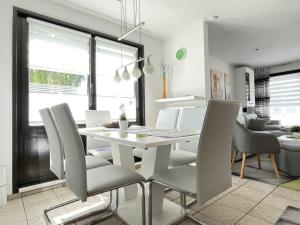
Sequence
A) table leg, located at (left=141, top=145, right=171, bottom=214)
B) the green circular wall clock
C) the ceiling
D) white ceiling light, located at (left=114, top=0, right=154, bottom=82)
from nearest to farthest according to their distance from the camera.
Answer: table leg, located at (left=141, top=145, right=171, bottom=214), white ceiling light, located at (left=114, top=0, right=154, bottom=82), the ceiling, the green circular wall clock

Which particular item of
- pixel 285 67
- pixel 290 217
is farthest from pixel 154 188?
pixel 285 67

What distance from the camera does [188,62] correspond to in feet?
11.2

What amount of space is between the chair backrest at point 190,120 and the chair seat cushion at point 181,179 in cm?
89

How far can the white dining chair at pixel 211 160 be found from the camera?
3.28 ft

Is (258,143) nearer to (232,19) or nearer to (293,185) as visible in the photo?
(293,185)

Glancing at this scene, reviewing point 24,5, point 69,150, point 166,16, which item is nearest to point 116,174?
point 69,150

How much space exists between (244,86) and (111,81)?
175 inches

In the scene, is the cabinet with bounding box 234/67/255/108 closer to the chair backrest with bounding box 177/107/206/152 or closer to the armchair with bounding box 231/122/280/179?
the armchair with bounding box 231/122/280/179

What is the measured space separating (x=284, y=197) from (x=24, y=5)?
3.86 meters

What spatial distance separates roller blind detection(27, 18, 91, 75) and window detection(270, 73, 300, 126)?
6120 mm

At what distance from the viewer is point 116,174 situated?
51.8 inches

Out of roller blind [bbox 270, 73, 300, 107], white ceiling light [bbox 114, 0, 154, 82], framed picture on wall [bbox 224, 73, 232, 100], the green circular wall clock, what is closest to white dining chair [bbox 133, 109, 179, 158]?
white ceiling light [bbox 114, 0, 154, 82]

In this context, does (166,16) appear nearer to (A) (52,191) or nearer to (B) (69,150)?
(B) (69,150)

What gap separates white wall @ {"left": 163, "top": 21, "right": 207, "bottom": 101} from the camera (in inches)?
125
